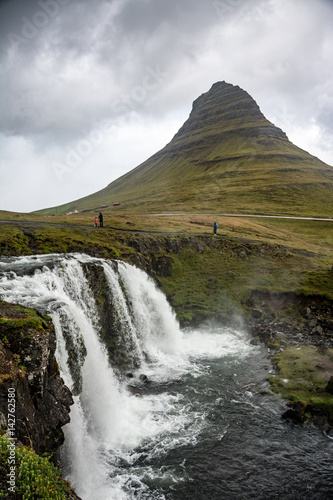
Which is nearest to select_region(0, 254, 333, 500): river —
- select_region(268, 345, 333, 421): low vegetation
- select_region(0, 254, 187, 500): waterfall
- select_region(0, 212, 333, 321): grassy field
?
select_region(0, 254, 187, 500): waterfall

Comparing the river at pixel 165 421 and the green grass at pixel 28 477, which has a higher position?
the green grass at pixel 28 477

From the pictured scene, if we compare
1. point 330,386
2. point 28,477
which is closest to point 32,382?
point 28,477

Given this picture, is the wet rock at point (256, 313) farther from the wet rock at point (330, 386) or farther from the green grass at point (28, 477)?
the green grass at point (28, 477)

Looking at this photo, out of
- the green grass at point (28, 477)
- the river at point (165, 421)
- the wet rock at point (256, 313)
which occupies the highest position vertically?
the green grass at point (28, 477)

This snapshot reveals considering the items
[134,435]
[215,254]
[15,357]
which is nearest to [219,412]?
[134,435]

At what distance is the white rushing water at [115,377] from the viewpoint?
16.0 m

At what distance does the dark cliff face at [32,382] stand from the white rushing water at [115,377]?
9.83 feet

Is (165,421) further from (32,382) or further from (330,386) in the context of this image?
(330,386)

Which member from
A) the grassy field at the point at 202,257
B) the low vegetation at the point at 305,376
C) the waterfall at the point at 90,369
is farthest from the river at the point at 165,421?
the grassy field at the point at 202,257

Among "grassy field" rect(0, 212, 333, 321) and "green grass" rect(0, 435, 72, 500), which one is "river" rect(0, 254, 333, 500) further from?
"grassy field" rect(0, 212, 333, 321)

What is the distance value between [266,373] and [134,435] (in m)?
12.9

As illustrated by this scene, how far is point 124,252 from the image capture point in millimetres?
39750

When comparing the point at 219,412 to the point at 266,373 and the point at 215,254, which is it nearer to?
the point at 266,373

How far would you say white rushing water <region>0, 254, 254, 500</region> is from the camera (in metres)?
16.0
